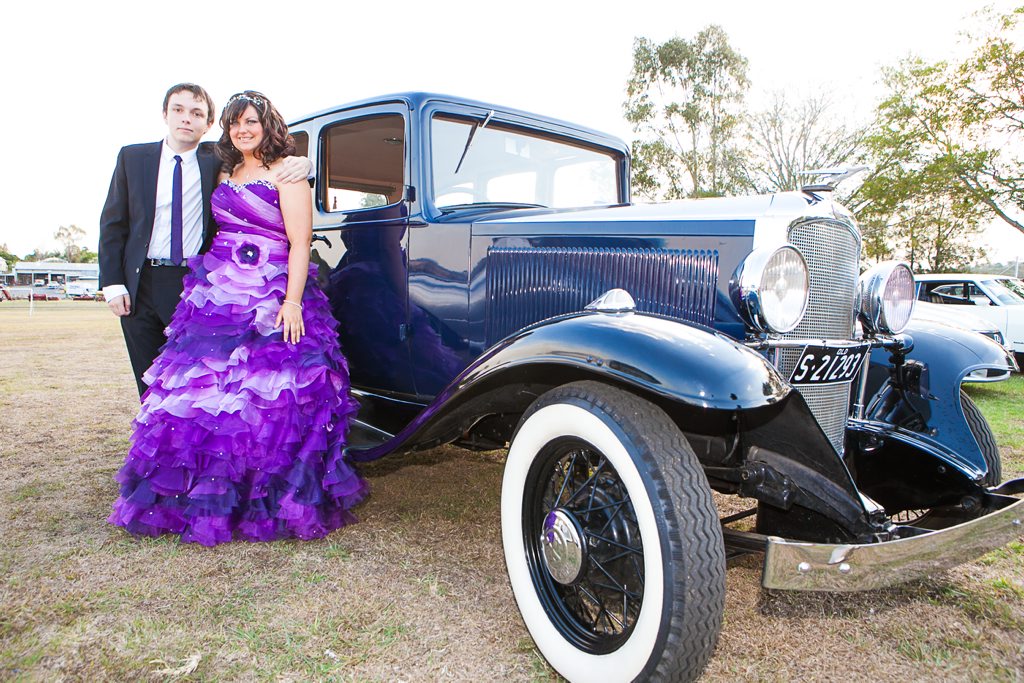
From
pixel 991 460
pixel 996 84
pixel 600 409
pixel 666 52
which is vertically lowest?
pixel 991 460

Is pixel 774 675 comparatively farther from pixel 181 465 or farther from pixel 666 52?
pixel 666 52

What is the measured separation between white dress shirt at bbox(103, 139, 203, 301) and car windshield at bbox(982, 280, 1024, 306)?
10486 millimetres

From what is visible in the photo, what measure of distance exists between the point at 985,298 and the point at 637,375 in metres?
10.2

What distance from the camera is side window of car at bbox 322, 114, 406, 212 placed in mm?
2955

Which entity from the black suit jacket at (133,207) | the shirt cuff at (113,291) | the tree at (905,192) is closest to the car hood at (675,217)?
the black suit jacket at (133,207)

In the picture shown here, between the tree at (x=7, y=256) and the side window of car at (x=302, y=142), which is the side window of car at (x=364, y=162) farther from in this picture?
the tree at (x=7, y=256)

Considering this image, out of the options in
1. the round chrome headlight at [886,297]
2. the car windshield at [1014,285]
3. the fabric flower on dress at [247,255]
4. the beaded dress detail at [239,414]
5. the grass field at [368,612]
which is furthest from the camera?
the car windshield at [1014,285]

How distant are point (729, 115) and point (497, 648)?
979 inches

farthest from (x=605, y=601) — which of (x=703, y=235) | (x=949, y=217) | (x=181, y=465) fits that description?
(x=949, y=217)

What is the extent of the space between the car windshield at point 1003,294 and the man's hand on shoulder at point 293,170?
10.2m

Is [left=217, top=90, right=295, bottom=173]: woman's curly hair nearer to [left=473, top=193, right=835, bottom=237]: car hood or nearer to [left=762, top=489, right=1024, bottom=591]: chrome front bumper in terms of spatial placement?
[left=473, top=193, right=835, bottom=237]: car hood

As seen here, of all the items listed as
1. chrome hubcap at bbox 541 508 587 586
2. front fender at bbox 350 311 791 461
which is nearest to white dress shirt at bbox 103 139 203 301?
Result: front fender at bbox 350 311 791 461

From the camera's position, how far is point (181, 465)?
270 centimetres

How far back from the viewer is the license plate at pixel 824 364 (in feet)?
6.80
